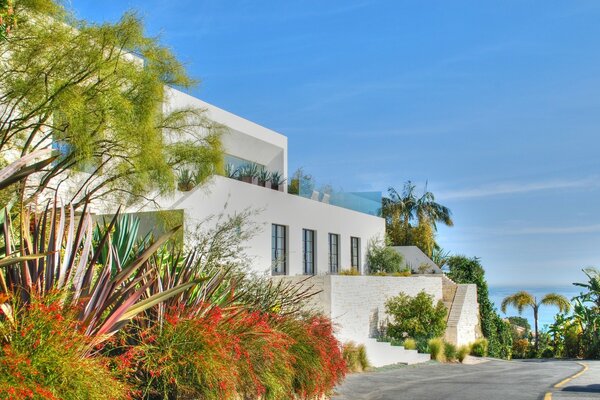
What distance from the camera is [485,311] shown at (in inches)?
1554

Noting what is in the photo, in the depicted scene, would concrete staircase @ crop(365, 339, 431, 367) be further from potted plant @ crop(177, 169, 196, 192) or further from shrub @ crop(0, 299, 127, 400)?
shrub @ crop(0, 299, 127, 400)

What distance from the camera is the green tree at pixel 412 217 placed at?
5079 cm

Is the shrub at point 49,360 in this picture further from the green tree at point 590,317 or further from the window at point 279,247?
the green tree at point 590,317

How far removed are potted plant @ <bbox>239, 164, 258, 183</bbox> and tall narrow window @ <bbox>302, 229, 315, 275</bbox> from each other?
3.30 meters

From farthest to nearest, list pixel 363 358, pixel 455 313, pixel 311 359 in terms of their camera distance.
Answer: pixel 455 313 < pixel 363 358 < pixel 311 359

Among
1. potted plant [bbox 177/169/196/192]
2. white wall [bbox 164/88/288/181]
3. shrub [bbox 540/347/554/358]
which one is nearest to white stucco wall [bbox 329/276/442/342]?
potted plant [bbox 177/169/196/192]

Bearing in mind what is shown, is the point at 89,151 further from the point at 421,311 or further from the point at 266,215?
the point at 421,311

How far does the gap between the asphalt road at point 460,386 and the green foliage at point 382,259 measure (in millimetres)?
11470

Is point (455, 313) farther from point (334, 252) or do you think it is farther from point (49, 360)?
point (49, 360)

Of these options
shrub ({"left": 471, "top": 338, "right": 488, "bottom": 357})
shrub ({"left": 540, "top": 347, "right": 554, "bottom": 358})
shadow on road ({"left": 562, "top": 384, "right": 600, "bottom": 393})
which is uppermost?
shadow on road ({"left": 562, "top": 384, "right": 600, "bottom": 393})

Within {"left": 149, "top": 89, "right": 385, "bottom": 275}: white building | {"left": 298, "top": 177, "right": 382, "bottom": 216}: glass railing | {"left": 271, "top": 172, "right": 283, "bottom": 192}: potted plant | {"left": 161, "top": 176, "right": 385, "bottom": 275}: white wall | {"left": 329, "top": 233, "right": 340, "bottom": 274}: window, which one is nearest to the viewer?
{"left": 161, "top": 176, "right": 385, "bottom": 275}: white wall

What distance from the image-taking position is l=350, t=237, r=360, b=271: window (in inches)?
1315

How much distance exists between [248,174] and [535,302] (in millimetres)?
26809

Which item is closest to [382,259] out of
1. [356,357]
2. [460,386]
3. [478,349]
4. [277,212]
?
[478,349]
